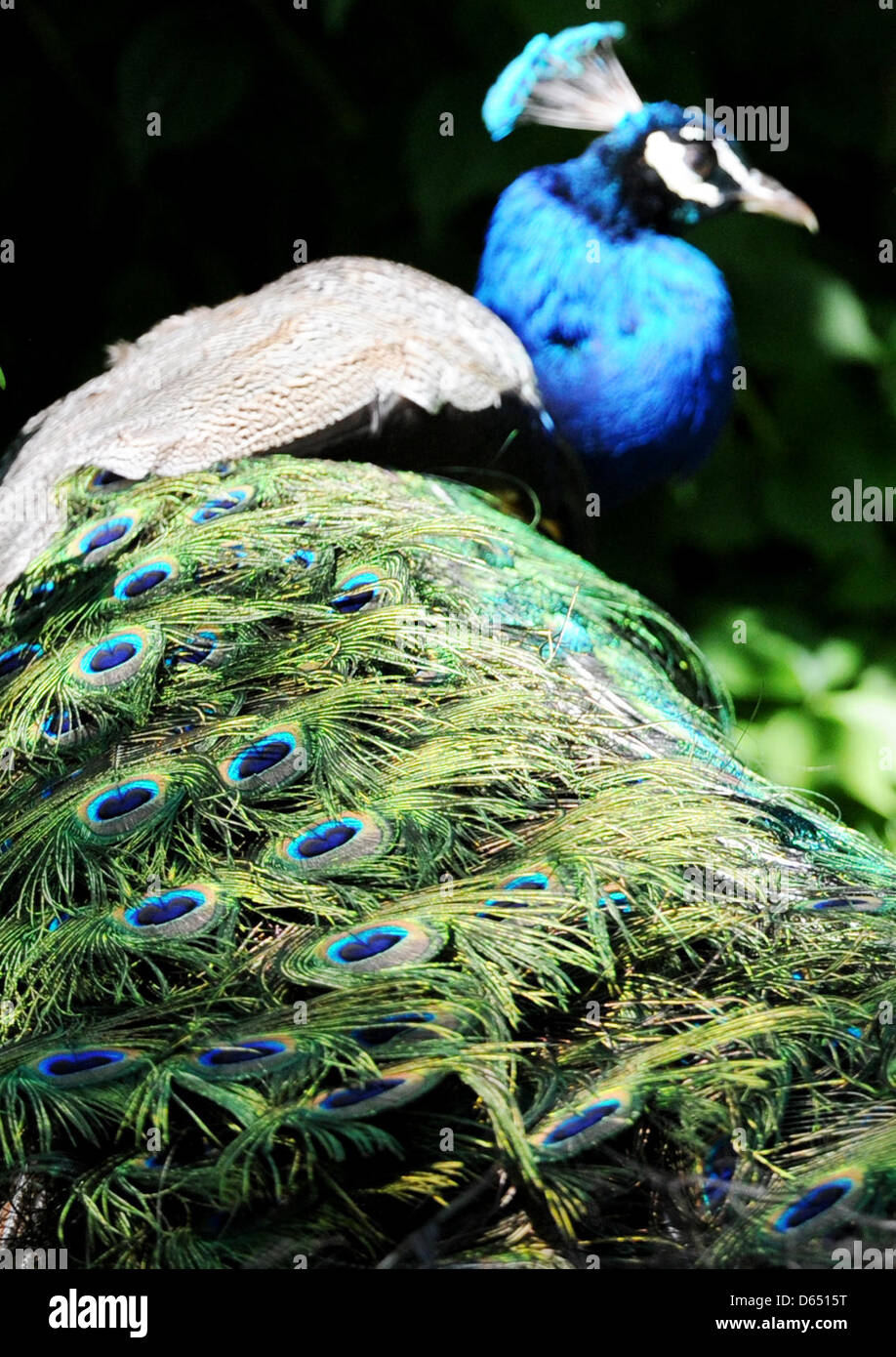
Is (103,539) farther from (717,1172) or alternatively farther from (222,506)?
(717,1172)

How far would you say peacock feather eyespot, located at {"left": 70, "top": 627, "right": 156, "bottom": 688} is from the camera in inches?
54.4

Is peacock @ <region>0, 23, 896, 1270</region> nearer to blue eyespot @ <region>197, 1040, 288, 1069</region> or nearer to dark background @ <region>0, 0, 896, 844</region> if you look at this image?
blue eyespot @ <region>197, 1040, 288, 1069</region>

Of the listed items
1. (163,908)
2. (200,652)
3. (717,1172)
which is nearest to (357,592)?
(200,652)

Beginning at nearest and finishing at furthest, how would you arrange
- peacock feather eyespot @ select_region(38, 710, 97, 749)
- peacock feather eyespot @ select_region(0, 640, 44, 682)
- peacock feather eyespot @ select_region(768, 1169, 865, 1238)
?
peacock feather eyespot @ select_region(768, 1169, 865, 1238) → peacock feather eyespot @ select_region(38, 710, 97, 749) → peacock feather eyespot @ select_region(0, 640, 44, 682)

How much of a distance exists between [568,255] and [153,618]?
1.12m

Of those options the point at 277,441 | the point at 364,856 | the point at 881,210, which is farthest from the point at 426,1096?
the point at 881,210

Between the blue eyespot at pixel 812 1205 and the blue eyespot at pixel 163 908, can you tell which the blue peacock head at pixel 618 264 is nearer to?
the blue eyespot at pixel 163 908

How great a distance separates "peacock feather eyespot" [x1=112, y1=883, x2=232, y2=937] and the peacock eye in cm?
159

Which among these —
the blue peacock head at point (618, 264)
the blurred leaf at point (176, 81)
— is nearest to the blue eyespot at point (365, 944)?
the blue peacock head at point (618, 264)

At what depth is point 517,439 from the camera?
2035 millimetres

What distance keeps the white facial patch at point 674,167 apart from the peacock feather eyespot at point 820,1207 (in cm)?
177

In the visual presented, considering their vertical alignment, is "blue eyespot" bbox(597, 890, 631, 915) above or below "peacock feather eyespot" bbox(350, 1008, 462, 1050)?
above

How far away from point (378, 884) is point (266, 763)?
7.4 inches

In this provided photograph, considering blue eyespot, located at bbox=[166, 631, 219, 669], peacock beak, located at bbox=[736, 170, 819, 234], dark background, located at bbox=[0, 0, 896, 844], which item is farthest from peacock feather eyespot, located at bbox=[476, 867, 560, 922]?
peacock beak, located at bbox=[736, 170, 819, 234]
